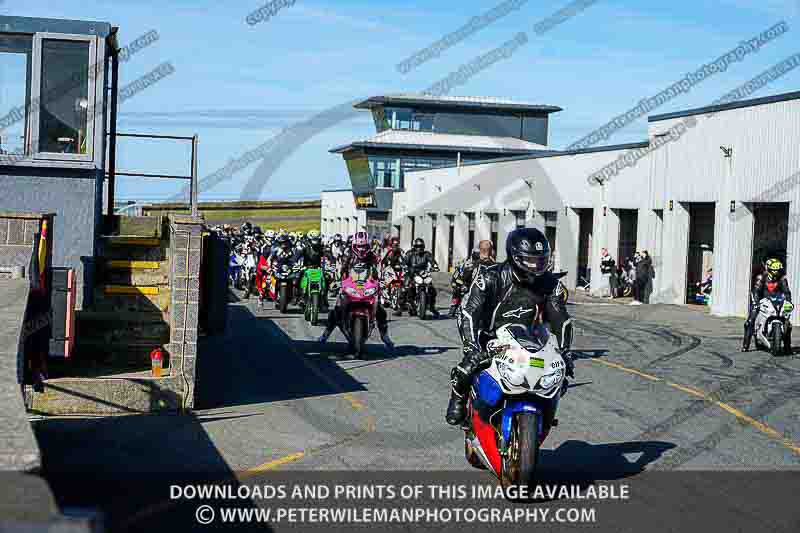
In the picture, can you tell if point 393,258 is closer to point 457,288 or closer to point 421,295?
point 421,295

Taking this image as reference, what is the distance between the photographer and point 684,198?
33281mm

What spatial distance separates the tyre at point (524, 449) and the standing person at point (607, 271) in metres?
30.3

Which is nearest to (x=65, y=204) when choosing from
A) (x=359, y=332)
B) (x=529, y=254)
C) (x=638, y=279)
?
(x=359, y=332)

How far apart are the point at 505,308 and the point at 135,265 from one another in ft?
24.1

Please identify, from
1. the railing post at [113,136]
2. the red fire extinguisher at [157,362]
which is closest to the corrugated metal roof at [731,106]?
the railing post at [113,136]

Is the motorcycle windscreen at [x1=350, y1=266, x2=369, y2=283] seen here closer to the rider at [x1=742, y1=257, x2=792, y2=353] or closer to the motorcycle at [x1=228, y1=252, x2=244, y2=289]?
the rider at [x1=742, y1=257, x2=792, y2=353]

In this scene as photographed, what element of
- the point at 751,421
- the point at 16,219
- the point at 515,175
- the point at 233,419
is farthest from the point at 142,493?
the point at 515,175

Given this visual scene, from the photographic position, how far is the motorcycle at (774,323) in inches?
749

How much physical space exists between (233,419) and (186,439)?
122cm

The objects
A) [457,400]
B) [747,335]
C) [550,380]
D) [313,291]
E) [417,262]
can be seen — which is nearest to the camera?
[550,380]

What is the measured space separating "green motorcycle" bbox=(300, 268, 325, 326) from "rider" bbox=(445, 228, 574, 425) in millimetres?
14604

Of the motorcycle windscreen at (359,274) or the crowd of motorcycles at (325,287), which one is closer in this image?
the crowd of motorcycles at (325,287)

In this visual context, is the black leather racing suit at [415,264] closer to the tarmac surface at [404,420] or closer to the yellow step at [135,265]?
the tarmac surface at [404,420]

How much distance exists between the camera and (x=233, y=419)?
11.3 meters
